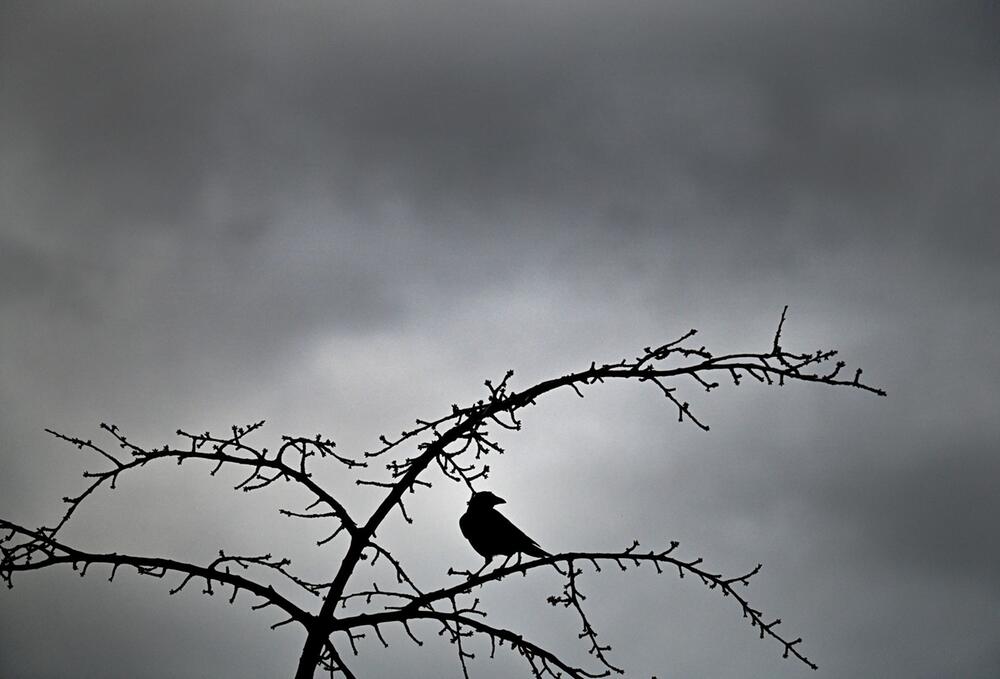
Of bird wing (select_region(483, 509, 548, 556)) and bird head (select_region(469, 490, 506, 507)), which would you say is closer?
bird head (select_region(469, 490, 506, 507))

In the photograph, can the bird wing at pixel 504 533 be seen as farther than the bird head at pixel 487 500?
Yes

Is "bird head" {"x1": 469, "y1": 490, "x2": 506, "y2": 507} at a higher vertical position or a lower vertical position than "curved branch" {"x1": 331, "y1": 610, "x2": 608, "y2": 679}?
higher

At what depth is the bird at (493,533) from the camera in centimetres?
696

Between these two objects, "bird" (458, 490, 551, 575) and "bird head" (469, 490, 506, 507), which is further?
"bird" (458, 490, 551, 575)

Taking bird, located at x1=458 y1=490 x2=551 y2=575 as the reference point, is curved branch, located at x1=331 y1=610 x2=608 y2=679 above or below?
below

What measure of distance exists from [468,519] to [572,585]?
2.18 meters

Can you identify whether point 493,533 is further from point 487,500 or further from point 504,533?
point 487,500

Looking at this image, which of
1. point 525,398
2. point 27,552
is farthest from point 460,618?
point 27,552

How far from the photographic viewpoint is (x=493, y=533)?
6.98 metres

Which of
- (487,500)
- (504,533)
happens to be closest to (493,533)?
(504,533)

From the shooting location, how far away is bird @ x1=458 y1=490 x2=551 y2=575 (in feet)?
22.8

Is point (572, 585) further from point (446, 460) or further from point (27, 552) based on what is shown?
point (27, 552)

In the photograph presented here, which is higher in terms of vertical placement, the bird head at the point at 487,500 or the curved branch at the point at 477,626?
the bird head at the point at 487,500

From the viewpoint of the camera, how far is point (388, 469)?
16.3 ft
